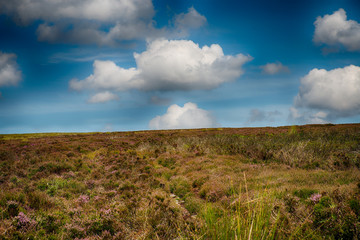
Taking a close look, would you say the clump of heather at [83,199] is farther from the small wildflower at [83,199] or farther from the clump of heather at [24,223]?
the clump of heather at [24,223]

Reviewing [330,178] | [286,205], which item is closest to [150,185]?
[286,205]

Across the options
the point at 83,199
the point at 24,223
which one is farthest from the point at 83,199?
the point at 24,223

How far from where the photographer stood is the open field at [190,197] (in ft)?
11.8

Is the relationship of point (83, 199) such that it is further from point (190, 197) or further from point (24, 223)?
point (190, 197)

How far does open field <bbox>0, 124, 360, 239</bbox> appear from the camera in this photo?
3592 mm

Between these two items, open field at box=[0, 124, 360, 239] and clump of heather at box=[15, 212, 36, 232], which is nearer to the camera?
open field at box=[0, 124, 360, 239]

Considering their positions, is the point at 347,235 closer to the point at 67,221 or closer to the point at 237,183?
the point at 237,183

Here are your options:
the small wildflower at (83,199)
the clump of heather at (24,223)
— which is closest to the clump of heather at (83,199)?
the small wildflower at (83,199)

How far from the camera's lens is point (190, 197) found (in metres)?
8.61

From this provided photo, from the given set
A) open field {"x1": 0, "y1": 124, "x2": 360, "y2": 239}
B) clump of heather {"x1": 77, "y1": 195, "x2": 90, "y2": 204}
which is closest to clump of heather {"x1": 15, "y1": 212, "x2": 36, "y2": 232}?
open field {"x1": 0, "y1": 124, "x2": 360, "y2": 239}

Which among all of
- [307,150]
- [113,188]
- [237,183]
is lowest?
[113,188]

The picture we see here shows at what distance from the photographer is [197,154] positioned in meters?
16.3

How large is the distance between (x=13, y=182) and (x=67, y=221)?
6732 millimetres

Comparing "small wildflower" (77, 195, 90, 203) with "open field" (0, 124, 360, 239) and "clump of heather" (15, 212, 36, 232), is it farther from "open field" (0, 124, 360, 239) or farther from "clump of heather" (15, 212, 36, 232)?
"clump of heather" (15, 212, 36, 232)
